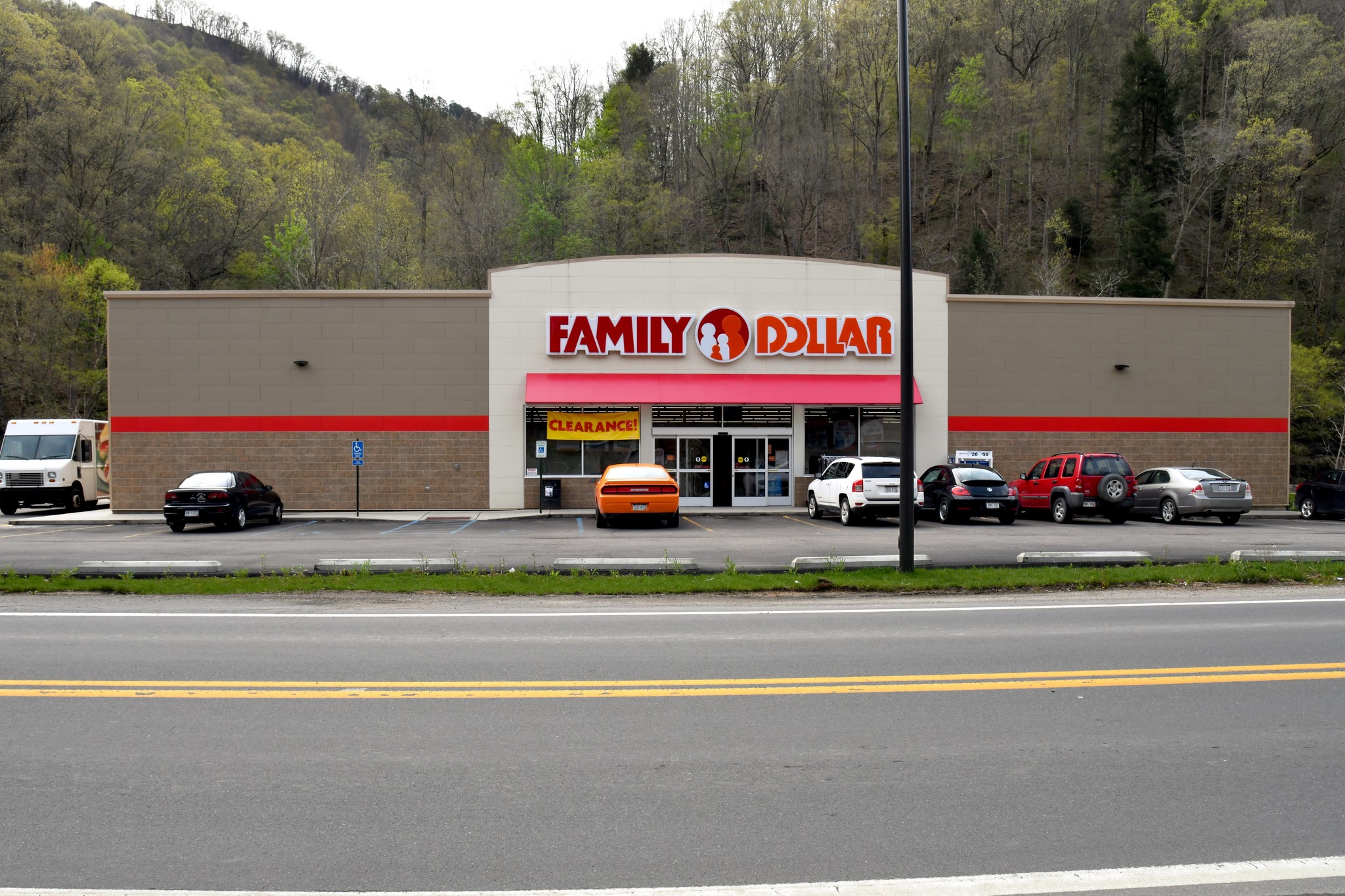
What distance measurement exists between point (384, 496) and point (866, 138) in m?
44.6

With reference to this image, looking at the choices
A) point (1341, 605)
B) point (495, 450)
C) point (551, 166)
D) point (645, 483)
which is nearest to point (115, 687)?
point (1341, 605)

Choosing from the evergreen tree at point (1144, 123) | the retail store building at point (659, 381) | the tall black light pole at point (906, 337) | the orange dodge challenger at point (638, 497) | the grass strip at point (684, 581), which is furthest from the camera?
the evergreen tree at point (1144, 123)

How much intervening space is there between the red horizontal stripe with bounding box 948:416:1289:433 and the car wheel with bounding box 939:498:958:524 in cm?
755

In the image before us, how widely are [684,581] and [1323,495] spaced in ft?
78.2

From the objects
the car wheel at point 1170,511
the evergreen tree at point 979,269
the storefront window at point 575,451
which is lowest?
the car wheel at point 1170,511

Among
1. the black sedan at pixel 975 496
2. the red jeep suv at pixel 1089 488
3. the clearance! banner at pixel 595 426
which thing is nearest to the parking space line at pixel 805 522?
the black sedan at pixel 975 496

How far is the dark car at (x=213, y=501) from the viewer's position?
22.2m

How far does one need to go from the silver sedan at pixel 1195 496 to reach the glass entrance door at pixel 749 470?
→ 11.3 metres

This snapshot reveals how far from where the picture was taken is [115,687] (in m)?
6.98

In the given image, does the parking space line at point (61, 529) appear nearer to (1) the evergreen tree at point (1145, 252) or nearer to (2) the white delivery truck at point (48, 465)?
(2) the white delivery truck at point (48, 465)

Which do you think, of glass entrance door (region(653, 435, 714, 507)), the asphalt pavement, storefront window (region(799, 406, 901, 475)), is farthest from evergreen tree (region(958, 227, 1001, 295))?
the asphalt pavement

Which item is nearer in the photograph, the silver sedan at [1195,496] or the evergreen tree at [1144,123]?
→ the silver sedan at [1195,496]

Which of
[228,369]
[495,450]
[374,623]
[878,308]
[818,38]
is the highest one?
[818,38]

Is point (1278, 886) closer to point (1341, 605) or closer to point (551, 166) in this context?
point (1341, 605)
